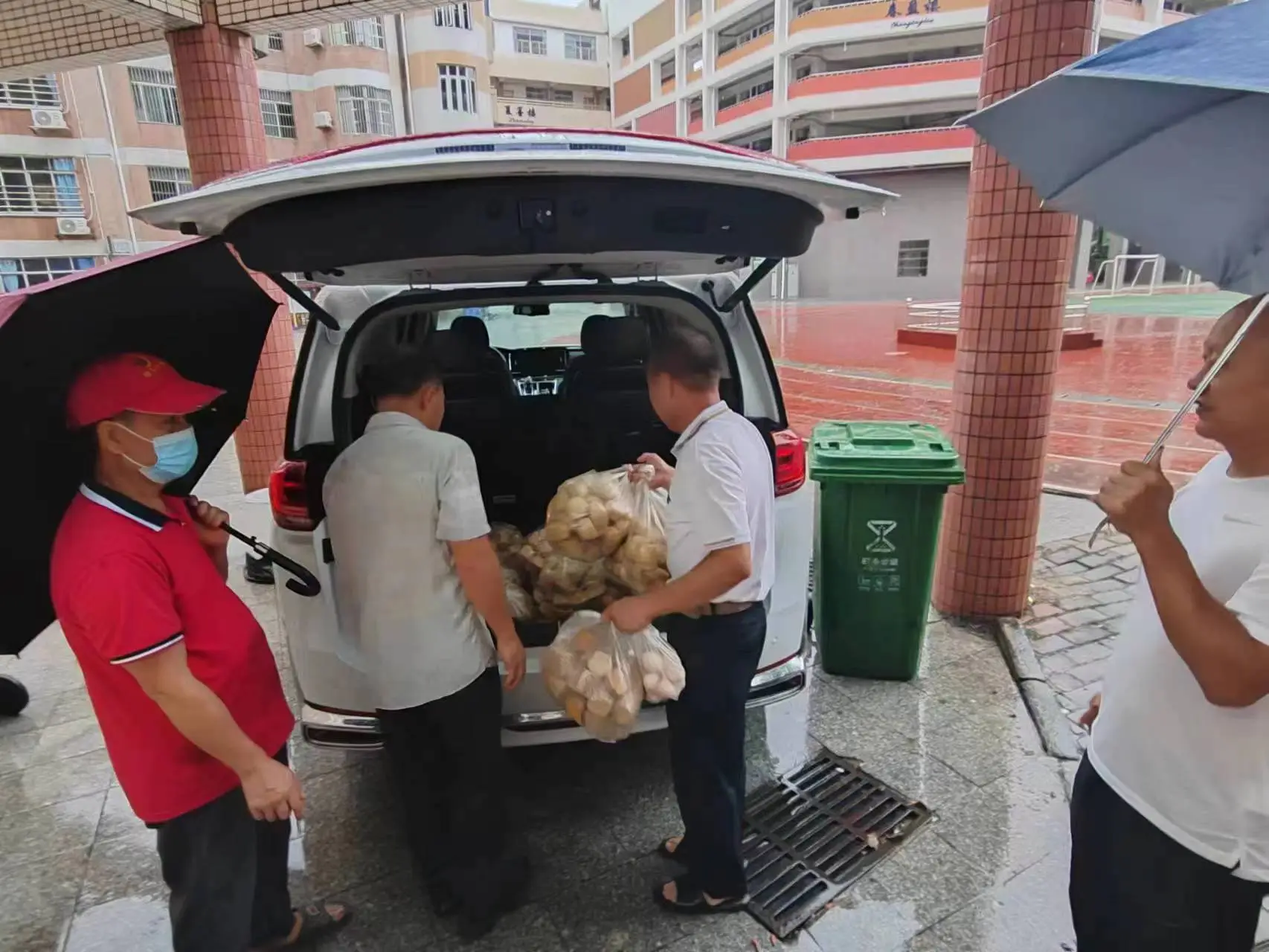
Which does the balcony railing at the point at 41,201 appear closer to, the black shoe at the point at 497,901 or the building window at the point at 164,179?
the building window at the point at 164,179

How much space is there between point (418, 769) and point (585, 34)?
4959cm

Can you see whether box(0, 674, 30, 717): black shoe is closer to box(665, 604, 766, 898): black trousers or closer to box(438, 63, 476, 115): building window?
box(665, 604, 766, 898): black trousers

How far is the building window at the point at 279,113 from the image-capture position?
25.2m

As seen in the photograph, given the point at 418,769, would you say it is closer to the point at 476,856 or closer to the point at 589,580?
the point at 476,856

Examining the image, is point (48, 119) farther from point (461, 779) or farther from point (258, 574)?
point (461, 779)

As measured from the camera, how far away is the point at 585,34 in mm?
44094

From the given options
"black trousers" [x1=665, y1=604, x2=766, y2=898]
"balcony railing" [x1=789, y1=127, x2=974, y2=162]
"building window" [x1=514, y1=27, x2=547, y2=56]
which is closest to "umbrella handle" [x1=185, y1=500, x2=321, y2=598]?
"black trousers" [x1=665, y1=604, x2=766, y2=898]

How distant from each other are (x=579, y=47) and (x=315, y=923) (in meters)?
49.7

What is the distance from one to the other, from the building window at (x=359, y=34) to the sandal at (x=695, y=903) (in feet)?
93.9

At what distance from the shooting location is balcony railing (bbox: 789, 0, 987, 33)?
26.7 m

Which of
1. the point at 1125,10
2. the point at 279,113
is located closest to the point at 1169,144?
the point at 279,113

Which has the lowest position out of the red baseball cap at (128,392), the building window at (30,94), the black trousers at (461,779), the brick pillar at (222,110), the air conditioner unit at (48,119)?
the black trousers at (461,779)

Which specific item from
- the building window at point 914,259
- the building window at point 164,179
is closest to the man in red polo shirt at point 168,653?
the building window at point 164,179

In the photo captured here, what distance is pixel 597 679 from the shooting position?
2074 mm
